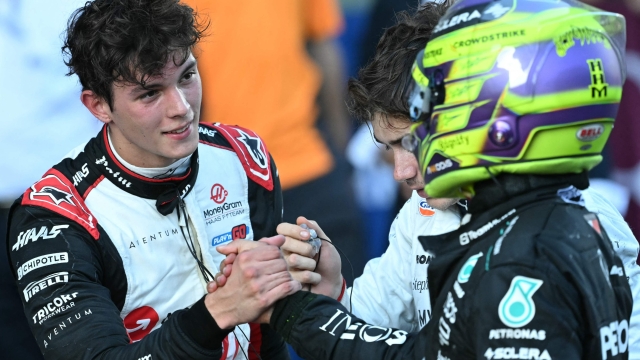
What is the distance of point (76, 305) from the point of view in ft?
8.12

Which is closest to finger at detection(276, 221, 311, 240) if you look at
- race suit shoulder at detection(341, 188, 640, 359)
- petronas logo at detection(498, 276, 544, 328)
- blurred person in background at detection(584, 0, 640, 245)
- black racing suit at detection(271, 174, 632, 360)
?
race suit shoulder at detection(341, 188, 640, 359)

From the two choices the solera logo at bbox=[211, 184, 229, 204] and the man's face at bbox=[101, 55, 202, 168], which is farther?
the solera logo at bbox=[211, 184, 229, 204]

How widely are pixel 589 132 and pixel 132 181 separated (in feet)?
5.43

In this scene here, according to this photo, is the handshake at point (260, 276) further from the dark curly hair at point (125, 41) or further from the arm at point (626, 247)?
the arm at point (626, 247)

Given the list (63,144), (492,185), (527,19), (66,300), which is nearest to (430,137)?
(492,185)

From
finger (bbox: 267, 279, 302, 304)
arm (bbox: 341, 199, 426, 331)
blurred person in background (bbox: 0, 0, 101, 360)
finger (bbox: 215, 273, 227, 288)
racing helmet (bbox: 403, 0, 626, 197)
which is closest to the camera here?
racing helmet (bbox: 403, 0, 626, 197)

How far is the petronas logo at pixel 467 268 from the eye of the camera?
1.71 meters

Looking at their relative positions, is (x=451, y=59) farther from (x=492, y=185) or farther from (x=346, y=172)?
(x=346, y=172)

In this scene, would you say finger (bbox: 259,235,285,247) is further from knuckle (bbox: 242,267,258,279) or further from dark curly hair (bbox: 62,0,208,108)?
dark curly hair (bbox: 62,0,208,108)

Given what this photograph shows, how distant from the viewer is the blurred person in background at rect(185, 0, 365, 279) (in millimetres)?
4238

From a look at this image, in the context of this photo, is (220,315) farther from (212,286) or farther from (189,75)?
(189,75)

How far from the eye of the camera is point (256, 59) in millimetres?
4340

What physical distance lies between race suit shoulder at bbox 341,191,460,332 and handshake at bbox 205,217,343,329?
0.25 meters

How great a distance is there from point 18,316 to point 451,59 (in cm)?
273
